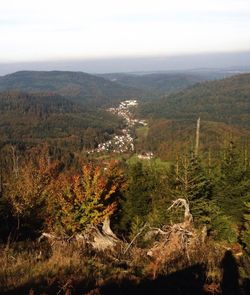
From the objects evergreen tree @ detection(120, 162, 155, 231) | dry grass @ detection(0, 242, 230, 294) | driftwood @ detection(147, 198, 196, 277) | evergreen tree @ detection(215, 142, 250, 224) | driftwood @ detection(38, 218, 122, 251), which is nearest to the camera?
dry grass @ detection(0, 242, 230, 294)

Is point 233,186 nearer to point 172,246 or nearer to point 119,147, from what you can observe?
point 172,246

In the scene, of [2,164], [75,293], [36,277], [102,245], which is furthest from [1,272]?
[2,164]

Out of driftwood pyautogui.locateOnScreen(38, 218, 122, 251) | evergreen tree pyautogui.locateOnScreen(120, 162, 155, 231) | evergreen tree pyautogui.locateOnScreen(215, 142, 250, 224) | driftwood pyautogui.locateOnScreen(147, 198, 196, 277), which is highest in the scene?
driftwood pyautogui.locateOnScreen(147, 198, 196, 277)

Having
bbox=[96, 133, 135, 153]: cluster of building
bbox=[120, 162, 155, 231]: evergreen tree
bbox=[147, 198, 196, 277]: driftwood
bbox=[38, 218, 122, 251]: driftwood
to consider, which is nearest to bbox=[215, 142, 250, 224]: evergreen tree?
bbox=[120, 162, 155, 231]: evergreen tree

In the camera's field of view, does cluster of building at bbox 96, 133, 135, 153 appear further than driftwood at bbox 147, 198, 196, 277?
Yes

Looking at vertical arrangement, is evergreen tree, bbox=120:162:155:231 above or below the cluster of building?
above

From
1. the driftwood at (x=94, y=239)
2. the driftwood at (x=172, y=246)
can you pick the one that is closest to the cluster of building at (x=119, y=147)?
the driftwood at (x=94, y=239)

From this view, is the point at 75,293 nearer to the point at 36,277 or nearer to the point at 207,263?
the point at 36,277

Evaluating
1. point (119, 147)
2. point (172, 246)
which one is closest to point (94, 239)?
point (172, 246)

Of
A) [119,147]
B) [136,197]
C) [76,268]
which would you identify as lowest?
[119,147]

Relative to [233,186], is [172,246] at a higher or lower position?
higher

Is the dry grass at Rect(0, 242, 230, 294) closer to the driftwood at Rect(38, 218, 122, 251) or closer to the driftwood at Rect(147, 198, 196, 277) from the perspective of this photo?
the driftwood at Rect(147, 198, 196, 277)
